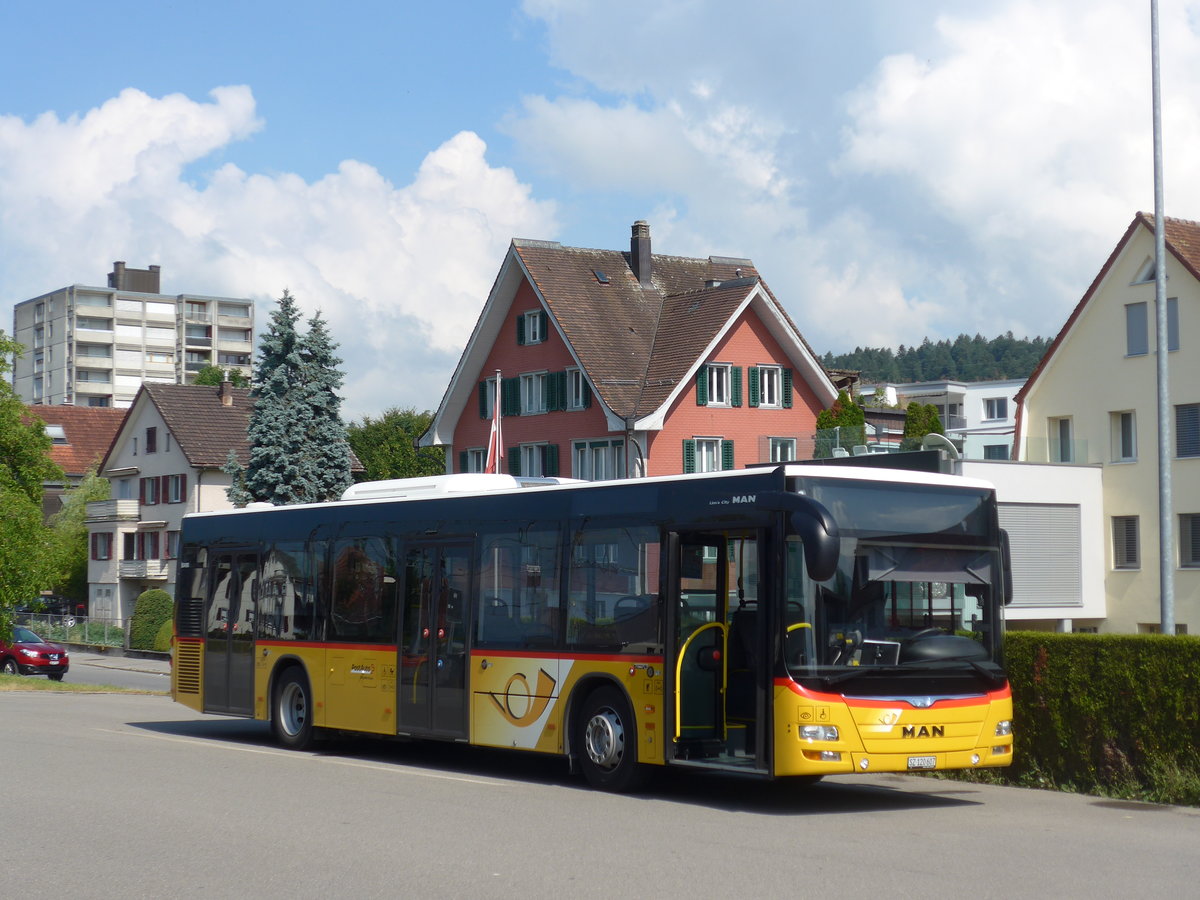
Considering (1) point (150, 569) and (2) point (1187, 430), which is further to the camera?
(1) point (150, 569)

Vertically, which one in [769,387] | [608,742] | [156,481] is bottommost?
[608,742]

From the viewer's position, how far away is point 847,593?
13.0 metres

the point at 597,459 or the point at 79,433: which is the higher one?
the point at 79,433

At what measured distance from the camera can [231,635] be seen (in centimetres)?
2080

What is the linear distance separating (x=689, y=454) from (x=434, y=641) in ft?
114

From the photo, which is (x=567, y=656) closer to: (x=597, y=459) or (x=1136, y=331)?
(x=597, y=459)

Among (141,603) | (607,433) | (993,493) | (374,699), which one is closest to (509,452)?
(607,433)

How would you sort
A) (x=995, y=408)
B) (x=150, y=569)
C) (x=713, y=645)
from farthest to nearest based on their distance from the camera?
Result: 1. (x=995, y=408)
2. (x=150, y=569)
3. (x=713, y=645)

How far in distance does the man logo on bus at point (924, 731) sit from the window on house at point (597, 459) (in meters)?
37.7

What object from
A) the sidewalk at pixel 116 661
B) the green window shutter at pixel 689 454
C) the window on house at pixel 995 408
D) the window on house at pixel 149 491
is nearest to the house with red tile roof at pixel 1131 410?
the green window shutter at pixel 689 454

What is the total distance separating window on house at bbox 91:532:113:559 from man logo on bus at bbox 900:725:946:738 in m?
75.3

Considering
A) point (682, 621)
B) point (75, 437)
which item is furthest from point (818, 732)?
point (75, 437)

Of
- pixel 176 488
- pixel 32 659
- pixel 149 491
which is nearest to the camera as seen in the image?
pixel 32 659

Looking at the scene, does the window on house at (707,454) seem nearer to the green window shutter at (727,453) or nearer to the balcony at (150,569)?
the green window shutter at (727,453)
